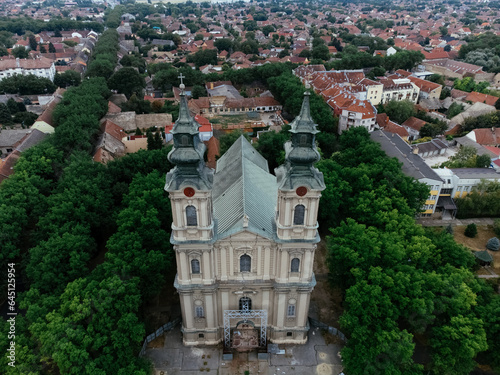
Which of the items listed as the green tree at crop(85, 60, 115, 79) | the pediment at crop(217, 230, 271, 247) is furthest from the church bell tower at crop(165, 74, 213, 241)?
the green tree at crop(85, 60, 115, 79)

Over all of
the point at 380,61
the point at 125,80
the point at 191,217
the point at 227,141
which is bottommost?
the point at 125,80

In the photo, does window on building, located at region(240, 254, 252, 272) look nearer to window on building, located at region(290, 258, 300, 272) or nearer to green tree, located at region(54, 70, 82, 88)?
window on building, located at region(290, 258, 300, 272)

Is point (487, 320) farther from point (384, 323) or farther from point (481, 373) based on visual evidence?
point (384, 323)

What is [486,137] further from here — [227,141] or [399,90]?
[227,141]

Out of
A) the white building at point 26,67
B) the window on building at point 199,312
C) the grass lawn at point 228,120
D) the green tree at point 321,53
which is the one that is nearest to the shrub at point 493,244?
the window on building at point 199,312

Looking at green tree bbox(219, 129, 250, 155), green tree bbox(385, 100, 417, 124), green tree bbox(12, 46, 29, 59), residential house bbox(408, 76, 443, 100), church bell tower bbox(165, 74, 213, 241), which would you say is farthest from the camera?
green tree bbox(12, 46, 29, 59)

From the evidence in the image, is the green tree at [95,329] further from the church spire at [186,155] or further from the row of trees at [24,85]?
the row of trees at [24,85]

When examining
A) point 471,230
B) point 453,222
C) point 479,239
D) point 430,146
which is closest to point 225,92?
point 430,146
